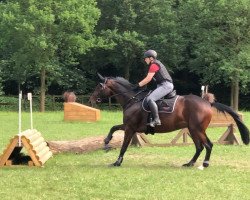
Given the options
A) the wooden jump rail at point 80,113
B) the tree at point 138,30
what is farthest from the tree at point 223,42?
the wooden jump rail at point 80,113

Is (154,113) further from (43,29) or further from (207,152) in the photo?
(43,29)

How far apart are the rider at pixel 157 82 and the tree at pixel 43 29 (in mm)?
24355

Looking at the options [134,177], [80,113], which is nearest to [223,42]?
[80,113]

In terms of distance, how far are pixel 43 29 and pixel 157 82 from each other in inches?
1051

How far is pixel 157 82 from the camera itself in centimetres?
1184

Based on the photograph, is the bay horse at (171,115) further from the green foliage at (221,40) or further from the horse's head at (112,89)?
the green foliage at (221,40)

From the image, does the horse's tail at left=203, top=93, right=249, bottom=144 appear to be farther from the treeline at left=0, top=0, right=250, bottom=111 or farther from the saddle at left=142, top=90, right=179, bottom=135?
the treeline at left=0, top=0, right=250, bottom=111

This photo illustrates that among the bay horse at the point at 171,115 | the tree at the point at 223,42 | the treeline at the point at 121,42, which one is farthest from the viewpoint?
the tree at the point at 223,42

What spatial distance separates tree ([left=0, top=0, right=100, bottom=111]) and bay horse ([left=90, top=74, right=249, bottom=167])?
2368 cm

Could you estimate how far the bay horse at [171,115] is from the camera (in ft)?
38.6

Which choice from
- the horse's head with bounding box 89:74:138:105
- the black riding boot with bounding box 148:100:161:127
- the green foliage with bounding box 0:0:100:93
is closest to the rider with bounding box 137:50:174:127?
the black riding boot with bounding box 148:100:161:127

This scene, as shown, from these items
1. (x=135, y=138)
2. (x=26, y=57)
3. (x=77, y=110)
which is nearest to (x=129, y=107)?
(x=135, y=138)

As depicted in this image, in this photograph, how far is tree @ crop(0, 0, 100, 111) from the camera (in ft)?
117

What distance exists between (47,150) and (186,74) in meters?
36.4
